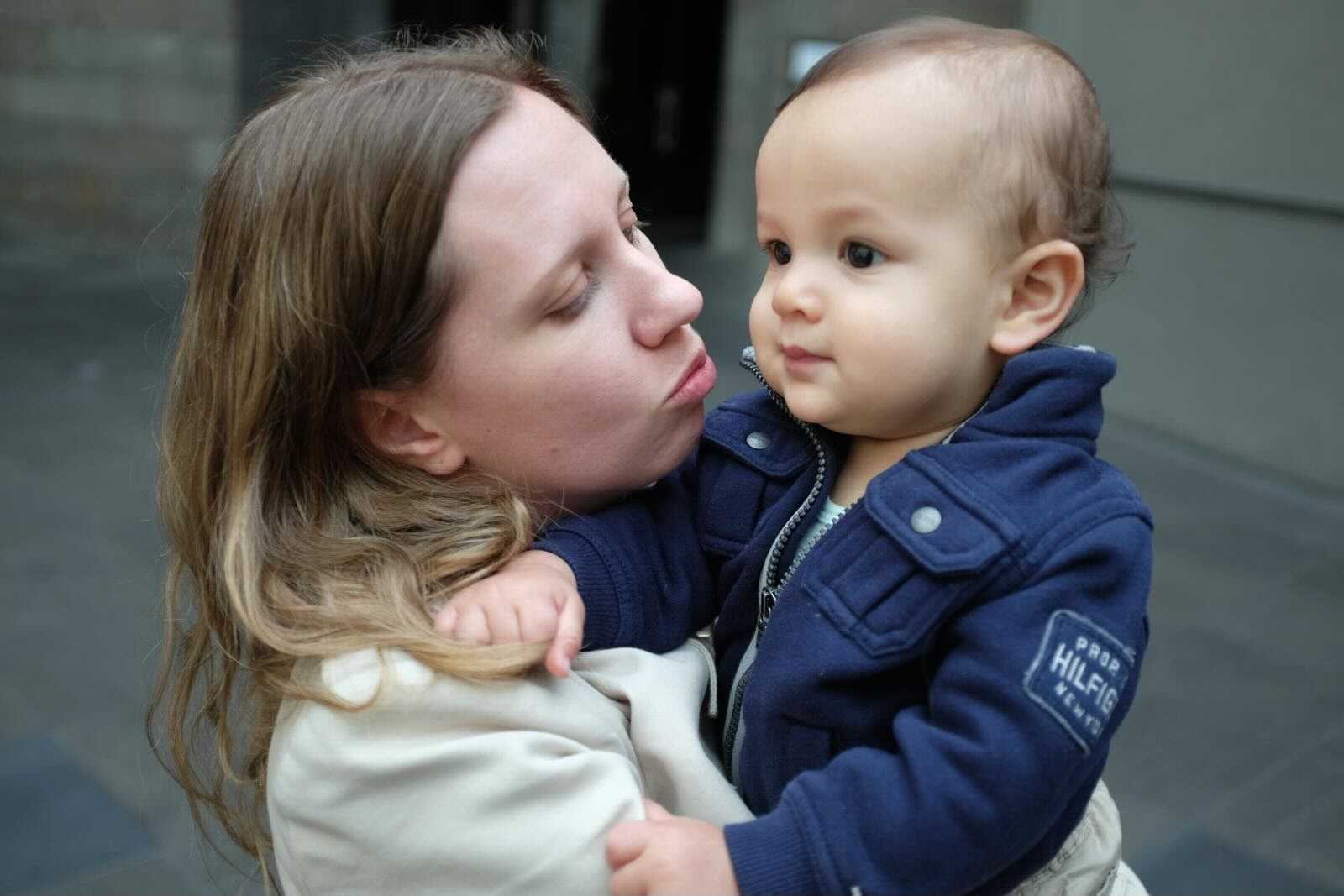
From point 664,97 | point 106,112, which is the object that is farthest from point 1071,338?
point 664,97

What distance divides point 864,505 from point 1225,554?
448 centimetres

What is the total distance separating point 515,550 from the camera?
1438mm

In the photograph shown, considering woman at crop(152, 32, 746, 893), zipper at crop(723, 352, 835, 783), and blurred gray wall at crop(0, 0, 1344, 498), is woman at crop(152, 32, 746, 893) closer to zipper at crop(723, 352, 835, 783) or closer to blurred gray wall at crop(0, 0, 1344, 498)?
zipper at crop(723, 352, 835, 783)

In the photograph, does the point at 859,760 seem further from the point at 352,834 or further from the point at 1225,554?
the point at 1225,554

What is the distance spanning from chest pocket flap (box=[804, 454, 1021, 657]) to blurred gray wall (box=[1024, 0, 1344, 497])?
15.4 feet

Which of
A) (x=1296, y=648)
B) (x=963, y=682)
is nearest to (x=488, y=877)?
(x=963, y=682)

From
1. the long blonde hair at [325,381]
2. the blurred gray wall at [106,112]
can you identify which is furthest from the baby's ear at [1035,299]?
the blurred gray wall at [106,112]

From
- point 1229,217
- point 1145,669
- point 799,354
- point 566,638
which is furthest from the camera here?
point 1229,217

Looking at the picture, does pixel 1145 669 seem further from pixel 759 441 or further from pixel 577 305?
pixel 577 305

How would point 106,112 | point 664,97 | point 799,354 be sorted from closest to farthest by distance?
point 799,354, point 106,112, point 664,97

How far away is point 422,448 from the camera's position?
1521mm

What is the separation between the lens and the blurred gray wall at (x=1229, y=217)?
599 cm

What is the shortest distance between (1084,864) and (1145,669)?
3129 millimetres

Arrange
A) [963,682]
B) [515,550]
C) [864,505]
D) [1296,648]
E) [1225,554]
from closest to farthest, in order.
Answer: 1. [963,682]
2. [864,505]
3. [515,550]
4. [1296,648]
5. [1225,554]
